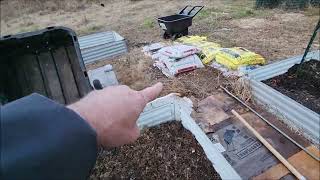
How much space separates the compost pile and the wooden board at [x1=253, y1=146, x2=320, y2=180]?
1.60ft

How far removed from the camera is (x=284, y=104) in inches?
147

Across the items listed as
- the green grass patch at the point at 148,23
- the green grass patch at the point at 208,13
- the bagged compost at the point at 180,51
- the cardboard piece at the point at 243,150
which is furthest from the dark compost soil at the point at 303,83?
the green grass patch at the point at 148,23

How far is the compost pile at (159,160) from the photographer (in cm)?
315

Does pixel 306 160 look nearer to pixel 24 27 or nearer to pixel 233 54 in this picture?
pixel 233 54

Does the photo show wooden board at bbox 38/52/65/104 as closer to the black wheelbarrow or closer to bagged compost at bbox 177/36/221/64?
bagged compost at bbox 177/36/221/64

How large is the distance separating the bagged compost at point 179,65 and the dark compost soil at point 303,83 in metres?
1.29

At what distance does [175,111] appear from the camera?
384 centimetres

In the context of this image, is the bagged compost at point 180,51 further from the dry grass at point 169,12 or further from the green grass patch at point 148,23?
the green grass patch at point 148,23

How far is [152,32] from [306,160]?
5805mm

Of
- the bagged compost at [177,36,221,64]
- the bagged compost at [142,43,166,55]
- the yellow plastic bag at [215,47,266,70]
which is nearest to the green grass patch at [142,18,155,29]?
the bagged compost at [142,43,166,55]

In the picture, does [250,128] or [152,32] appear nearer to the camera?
[250,128]

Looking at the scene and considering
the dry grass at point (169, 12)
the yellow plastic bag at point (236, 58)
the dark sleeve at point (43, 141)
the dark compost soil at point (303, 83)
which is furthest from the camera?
the dry grass at point (169, 12)

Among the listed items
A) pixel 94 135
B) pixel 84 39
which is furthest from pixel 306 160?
pixel 84 39

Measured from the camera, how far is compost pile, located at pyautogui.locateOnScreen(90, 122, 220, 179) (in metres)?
3.15
